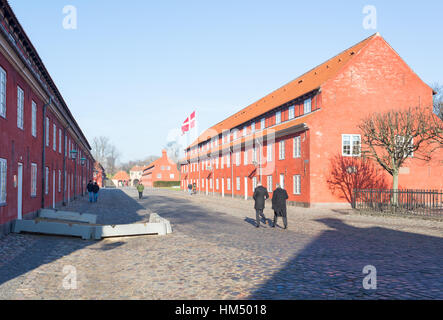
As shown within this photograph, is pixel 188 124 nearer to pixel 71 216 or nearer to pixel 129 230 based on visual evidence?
pixel 71 216

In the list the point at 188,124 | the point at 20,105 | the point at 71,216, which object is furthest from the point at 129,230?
the point at 188,124

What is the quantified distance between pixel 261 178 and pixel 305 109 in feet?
27.4

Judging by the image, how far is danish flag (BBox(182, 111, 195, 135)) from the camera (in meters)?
56.7

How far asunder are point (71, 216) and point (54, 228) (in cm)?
375

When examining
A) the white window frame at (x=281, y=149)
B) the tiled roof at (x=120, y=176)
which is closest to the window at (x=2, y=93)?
the white window frame at (x=281, y=149)

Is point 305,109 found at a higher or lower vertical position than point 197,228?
higher

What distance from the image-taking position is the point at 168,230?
526 inches

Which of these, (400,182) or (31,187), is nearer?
(31,187)

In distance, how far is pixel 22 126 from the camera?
49.9 ft

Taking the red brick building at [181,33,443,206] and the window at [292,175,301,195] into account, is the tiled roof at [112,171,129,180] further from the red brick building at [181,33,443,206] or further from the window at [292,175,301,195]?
the window at [292,175,301,195]

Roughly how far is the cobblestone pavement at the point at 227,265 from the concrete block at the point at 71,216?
138 inches

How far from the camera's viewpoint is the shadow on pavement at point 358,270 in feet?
19.5
